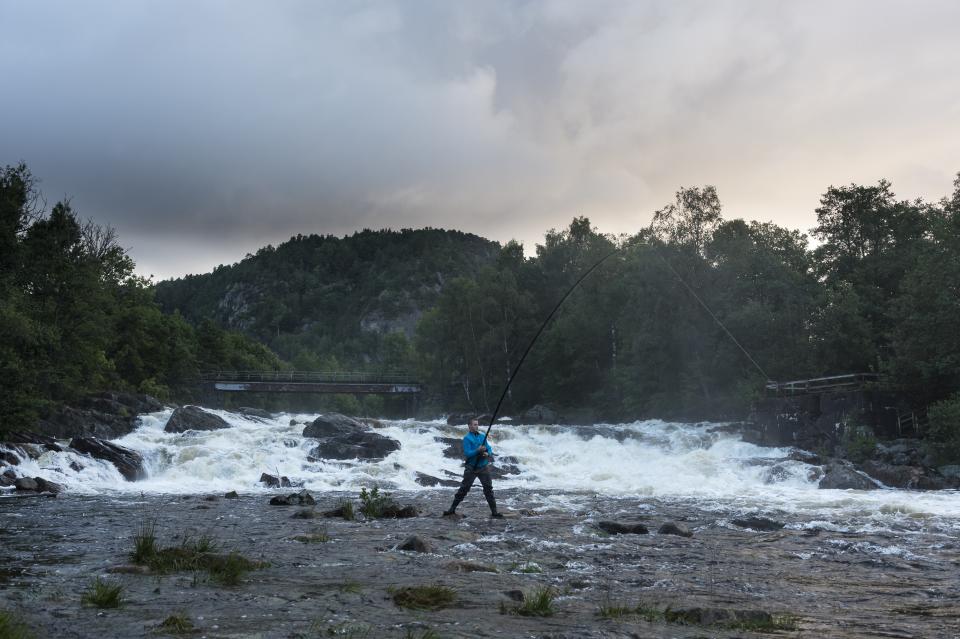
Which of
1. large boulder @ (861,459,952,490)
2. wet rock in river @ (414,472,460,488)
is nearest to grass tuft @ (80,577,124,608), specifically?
wet rock in river @ (414,472,460,488)

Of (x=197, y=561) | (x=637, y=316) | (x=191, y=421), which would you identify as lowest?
(x=197, y=561)

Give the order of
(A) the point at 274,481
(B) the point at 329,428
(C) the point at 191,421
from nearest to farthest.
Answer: (A) the point at 274,481 < (B) the point at 329,428 < (C) the point at 191,421

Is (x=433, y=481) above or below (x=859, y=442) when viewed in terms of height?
below

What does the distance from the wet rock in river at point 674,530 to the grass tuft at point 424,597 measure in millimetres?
7245

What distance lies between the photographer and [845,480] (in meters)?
23.3

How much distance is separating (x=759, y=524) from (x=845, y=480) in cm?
971

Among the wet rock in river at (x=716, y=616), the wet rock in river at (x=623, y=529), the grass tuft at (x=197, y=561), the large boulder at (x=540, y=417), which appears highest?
the large boulder at (x=540, y=417)

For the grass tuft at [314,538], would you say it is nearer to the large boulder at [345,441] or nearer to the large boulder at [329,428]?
the large boulder at [345,441]

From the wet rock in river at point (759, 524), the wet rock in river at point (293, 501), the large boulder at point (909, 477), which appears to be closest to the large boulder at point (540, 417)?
the large boulder at point (909, 477)

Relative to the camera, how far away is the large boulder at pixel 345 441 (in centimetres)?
3109

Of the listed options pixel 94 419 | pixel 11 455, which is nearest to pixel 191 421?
pixel 94 419

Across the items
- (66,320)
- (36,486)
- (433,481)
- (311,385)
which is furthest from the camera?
(311,385)

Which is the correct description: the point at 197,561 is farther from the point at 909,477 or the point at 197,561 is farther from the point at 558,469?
the point at 558,469

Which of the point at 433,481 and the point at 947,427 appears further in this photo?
the point at 433,481
